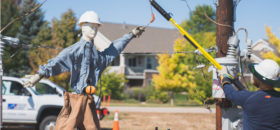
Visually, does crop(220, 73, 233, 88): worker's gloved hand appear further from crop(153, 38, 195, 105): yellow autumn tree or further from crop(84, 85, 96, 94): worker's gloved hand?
crop(153, 38, 195, 105): yellow autumn tree

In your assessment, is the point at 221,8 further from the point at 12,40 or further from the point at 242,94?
the point at 12,40

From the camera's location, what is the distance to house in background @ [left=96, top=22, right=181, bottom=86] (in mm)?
30422

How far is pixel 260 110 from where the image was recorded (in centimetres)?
292

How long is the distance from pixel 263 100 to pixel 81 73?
1957 mm

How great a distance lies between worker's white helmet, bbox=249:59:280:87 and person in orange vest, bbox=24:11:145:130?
171 centimetres

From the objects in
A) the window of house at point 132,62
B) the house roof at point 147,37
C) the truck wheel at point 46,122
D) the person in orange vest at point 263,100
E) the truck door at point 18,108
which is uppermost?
Answer: the house roof at point 147,37

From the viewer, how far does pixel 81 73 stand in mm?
3545

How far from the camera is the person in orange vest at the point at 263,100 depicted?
2902 millimetres

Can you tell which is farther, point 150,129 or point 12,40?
point 150,129

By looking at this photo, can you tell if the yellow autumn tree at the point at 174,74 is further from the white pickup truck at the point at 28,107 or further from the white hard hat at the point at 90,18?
the white hard hat at the point at 90,18

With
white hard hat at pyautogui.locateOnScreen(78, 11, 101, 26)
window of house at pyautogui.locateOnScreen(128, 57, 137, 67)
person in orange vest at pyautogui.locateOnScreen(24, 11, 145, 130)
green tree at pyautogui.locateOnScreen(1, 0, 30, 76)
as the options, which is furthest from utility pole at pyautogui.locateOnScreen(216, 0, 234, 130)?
window of house at pyautogui.locateOnScreen(128, 57, 137, 67)

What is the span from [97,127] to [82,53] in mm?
861

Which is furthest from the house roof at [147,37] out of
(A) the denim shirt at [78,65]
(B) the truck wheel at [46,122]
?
(A) the denim shirt at [78,65]

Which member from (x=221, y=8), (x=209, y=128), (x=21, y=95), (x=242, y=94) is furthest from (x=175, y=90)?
(x=242, y=94)
